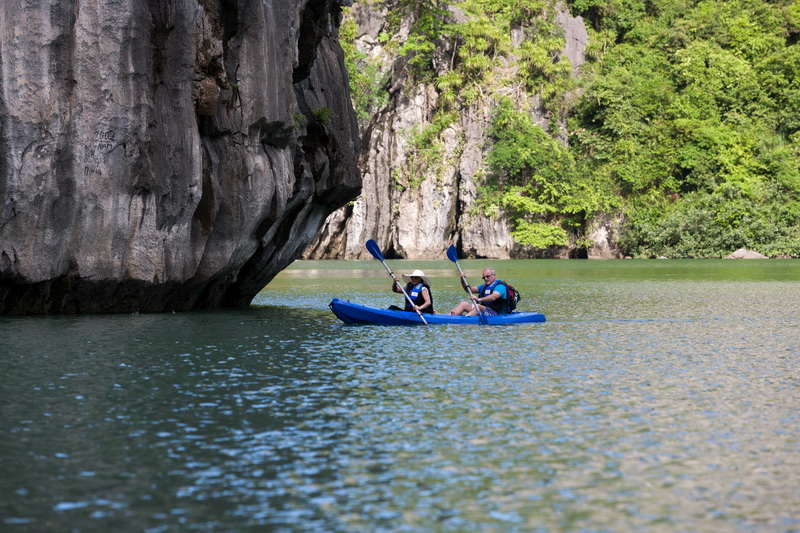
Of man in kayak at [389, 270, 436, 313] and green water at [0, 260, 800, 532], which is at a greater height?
man in kayak at [389, 270, 436, 313]

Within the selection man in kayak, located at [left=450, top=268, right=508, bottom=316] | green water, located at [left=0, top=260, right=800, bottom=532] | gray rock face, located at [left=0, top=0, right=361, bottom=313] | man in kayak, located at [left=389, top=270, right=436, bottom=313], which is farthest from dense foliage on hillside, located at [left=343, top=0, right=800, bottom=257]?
green water, located at [left=0, top=260, right=800, bottom=532]

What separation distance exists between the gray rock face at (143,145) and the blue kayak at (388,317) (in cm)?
526

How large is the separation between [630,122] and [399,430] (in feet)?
233

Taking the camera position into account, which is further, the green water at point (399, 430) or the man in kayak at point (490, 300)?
the man in kayak at point (490, 300)

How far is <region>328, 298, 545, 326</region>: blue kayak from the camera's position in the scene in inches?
877

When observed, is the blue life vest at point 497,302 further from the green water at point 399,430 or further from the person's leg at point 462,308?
the green water at point 399,430

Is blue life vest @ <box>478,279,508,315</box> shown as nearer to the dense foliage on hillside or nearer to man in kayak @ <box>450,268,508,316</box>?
man in kayak @ <box>450,268,508,316</box>

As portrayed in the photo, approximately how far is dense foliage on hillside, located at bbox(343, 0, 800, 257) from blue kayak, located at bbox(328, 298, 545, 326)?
171 ft

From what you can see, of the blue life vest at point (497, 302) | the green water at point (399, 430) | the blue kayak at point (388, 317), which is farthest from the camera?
the blue life vest at point (497, 302)

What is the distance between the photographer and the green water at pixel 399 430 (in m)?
7.52

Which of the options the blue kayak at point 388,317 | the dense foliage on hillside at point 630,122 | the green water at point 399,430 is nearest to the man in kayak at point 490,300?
the blue kayak at point 388,317

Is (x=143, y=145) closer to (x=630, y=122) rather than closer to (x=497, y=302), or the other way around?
(x=497, y=302)

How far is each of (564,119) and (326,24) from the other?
172 feet

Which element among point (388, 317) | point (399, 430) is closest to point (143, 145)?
point (388, 317)
